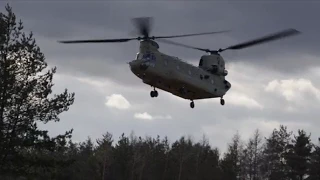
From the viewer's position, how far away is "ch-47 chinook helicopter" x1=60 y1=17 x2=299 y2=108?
132 ft

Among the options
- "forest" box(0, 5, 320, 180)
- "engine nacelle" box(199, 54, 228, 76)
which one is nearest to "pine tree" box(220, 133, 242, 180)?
"forest" box(0, 5, 320, 180)

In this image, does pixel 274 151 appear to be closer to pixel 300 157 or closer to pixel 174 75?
pixel 300 157

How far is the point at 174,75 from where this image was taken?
4138 cm

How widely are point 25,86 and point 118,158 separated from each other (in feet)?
219

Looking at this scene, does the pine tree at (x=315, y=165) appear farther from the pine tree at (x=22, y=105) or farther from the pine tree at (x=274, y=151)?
the pine tree at (x=22, y=105)

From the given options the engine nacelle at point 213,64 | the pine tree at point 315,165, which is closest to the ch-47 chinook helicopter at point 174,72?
the engine nacelle at point 213,64

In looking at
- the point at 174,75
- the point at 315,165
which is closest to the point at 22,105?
the point at 174,75

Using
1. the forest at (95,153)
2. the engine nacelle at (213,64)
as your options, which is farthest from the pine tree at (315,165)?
the engine nacelle at (213,64)

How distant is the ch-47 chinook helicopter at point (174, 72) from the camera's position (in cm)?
4012

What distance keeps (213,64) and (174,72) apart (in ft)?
19.9

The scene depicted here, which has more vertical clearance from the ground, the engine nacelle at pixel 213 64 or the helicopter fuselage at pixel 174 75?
the engine nacelle at pixel 213 64

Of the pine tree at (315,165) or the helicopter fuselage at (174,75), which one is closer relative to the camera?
the helicopter fuselage at (174,75)

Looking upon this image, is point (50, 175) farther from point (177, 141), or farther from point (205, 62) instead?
point (177, 141)

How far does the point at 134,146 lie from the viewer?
4742 inches
